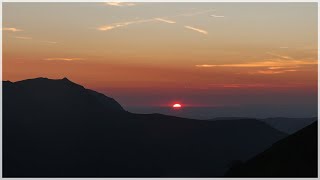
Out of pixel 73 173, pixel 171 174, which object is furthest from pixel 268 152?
pixel 73 173

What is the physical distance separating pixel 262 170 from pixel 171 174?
130573 mm

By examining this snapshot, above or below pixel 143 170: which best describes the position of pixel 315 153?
above

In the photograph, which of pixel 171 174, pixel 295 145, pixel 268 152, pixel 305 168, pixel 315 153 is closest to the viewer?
pixel 305 168

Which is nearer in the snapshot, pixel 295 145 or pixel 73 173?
pixel 295 145

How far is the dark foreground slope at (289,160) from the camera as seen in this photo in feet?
185

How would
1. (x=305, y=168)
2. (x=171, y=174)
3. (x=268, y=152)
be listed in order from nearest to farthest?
(x=305, y=168) < (x=268, y=152) < (x=171, y=174)

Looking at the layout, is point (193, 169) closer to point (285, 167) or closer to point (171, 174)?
point (171, 174)

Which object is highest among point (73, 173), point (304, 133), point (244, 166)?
point (304, 133)

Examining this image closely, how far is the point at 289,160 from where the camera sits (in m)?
62.1

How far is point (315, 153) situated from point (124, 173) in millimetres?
143899

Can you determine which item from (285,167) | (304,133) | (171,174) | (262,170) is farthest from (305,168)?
(171,174)

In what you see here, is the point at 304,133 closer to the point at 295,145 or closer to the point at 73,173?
the point at 295,145

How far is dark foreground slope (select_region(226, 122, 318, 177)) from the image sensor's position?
56438mm

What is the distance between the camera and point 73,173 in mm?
199875
